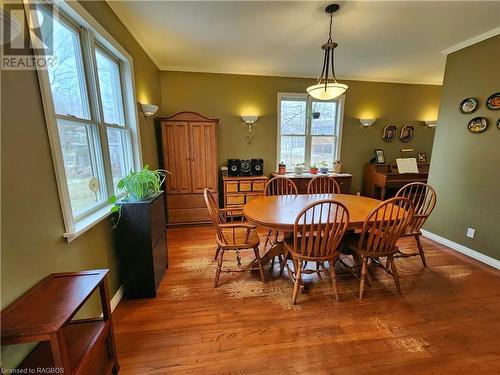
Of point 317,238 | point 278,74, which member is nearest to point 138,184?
point 317,238

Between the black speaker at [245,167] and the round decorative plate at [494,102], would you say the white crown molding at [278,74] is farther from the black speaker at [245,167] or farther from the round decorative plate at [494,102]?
the round decorative plate at [494,102]

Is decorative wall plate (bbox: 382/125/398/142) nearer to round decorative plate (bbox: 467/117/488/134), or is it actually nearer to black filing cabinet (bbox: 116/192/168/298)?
round decorative plate (bbox: 467/117/488/134)

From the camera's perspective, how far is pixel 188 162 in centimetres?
354

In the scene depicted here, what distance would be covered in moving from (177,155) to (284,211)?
2.19m

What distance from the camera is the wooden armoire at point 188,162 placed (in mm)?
3432

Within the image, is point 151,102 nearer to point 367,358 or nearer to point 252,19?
point 252,19

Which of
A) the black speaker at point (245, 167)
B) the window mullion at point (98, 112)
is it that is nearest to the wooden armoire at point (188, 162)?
the black speaker at point (245, 167)

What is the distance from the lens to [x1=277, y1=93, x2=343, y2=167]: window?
4207 millimetres

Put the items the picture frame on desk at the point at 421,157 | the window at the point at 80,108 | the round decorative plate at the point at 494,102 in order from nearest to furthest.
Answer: the window at the point at 80,108 < the round decorative plate at the point at 494,102 < the picture frame on desk at the point at 421,157

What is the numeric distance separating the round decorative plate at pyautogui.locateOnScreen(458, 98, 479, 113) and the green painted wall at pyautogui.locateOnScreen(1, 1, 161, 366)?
4.16 meters

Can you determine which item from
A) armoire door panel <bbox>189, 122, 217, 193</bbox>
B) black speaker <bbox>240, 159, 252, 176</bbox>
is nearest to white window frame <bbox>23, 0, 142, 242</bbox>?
armoire door panel <bbox>189, 122, 217, 193</bbox>

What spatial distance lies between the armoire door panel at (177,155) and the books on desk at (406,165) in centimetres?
397

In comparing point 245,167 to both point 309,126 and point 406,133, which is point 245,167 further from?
point 406,133

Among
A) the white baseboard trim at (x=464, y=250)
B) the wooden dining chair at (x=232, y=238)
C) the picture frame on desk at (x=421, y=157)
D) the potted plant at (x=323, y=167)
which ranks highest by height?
the picture frame on desk at (x=421, y=157)
